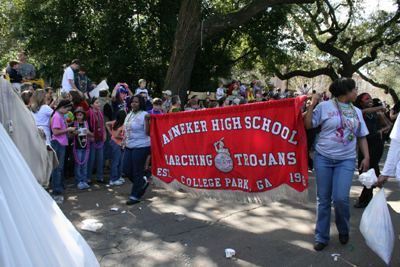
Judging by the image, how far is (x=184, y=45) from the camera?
11.2 m

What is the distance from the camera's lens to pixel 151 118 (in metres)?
5.90

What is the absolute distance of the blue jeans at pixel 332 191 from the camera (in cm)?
391

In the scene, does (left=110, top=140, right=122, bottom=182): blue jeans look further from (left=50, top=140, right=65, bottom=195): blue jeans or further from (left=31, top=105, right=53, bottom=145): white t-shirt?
(left=31, top=105, right=53, bottom=145): white t-shirt

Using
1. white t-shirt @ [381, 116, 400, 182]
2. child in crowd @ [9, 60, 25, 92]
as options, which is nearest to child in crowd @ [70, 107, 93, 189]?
child in crowd @ [9, 60, 25, 92]

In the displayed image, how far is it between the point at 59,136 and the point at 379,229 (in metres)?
5.56

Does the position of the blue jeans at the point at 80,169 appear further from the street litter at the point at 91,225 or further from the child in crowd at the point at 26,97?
the street litter at the point at 91,225

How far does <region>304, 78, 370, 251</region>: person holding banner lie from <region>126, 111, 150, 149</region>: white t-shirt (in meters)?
2.95

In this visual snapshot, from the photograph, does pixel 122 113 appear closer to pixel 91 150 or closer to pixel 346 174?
pixel 91 150

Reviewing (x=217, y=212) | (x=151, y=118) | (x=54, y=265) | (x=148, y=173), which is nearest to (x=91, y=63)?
(x=148, y=173)

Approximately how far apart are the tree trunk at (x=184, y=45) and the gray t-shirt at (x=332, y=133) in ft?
25.6

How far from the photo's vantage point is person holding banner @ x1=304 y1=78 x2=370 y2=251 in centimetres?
394

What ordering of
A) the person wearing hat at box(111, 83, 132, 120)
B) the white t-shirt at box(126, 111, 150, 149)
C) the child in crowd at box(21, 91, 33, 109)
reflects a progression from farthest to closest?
the person wearing hat at box(111, 83, 132, 120)
the white t-shirt at box(126, 111, 150, 149)
the child in crowd at box(21, 91, 33, 109)

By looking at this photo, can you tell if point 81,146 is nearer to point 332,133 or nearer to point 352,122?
point 332,133

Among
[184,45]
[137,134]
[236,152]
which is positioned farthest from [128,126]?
[184,45]
